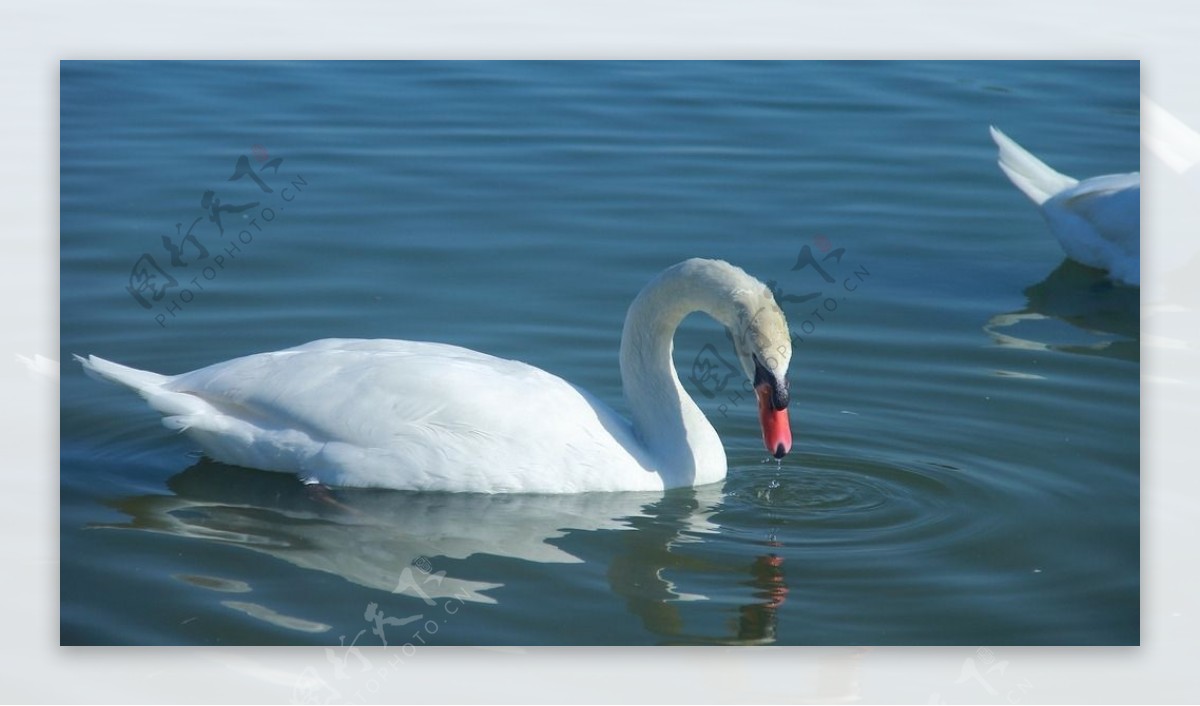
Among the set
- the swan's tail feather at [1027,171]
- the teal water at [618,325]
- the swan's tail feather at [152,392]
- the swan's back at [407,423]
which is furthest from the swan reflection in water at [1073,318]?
the swan's tail feather at [152,392]

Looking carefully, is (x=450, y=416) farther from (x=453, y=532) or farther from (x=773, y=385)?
(x=773, y=385)

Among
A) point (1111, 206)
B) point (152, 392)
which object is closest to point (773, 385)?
point (152, 392)

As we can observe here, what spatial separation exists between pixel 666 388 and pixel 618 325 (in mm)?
1455

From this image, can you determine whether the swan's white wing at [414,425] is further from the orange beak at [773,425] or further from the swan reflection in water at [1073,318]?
the swan reflection in water at [1073,318]

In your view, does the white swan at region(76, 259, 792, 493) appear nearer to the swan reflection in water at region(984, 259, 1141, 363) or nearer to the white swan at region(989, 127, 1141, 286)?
the swan reflection in water at region(984, 259, 1141, 363)

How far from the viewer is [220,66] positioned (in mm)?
8344

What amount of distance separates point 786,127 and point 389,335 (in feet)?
6.86

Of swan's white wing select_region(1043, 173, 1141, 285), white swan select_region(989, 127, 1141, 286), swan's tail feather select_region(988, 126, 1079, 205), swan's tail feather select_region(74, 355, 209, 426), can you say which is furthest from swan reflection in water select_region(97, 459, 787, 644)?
swan's tail feather select_region(988, 126, 1079, 205)

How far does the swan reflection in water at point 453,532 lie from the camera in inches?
295

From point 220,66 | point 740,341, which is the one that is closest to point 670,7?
point 740,341

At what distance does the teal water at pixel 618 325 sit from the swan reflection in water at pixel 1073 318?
0.03 metres

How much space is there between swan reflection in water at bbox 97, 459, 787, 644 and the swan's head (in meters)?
0.43

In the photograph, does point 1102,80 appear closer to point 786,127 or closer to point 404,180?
point 786,127

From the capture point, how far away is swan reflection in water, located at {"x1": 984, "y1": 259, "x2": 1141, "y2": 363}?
9633mm
